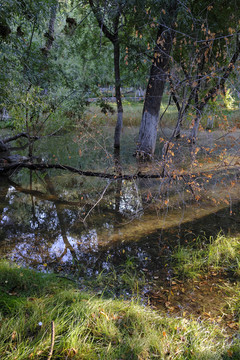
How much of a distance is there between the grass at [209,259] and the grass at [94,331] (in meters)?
1.09

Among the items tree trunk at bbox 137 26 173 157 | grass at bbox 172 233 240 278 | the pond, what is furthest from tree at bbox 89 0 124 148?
grass at bbox 172 233 240 278

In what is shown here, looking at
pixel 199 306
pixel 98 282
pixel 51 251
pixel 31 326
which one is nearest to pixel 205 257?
pixel 199 306

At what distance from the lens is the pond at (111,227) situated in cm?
404

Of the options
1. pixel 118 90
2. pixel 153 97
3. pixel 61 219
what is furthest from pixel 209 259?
pixel 118 90

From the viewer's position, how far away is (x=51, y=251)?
469 centimetres

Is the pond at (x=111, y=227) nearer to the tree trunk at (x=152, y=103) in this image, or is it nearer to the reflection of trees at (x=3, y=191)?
the reflection of trees at (x=3, y=191)

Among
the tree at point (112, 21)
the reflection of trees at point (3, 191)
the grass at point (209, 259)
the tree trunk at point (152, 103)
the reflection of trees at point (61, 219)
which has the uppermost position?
the tree at point (112, 21)

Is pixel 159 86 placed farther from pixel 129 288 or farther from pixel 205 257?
pixel 129 288

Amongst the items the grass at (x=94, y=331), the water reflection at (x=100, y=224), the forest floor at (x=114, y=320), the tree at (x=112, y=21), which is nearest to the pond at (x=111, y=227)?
the water reflection at (x=100, y=224)

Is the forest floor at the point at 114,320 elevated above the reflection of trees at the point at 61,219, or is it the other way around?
the forest floor at the point at 114,320

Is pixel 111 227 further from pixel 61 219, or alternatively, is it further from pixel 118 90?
pixel 118 90

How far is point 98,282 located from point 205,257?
1.62 meters

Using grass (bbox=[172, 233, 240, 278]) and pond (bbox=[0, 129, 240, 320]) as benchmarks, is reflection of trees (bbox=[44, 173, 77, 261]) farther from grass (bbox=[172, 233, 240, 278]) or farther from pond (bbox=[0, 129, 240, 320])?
grass (bbox=[172, 233, 240, 278])

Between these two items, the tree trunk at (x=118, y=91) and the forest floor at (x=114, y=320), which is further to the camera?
the tree trunk at (x=118, y=91)
